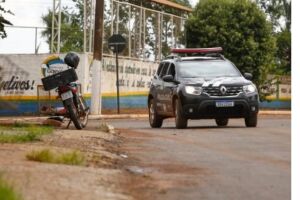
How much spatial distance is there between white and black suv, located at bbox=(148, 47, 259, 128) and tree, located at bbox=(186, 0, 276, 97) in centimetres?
2381

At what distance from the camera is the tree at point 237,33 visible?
44062mm

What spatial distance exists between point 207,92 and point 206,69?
129cm

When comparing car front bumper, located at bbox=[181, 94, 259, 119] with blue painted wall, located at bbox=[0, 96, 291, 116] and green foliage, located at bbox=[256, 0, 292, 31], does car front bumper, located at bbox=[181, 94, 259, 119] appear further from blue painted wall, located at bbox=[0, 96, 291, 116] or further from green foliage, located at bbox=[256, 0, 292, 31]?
green foliage, located at bbox=[256, 0, 292, 31]

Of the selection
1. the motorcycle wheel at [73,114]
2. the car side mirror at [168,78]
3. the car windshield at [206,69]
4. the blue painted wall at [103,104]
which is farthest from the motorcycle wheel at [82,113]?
the blue painted wall at [103,104]

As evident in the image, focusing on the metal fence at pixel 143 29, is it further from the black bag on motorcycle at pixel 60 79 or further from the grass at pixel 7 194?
the grass at pixel 7 194

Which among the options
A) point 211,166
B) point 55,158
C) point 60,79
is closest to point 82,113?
point 60,79

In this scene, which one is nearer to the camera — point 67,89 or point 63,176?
point 63,176

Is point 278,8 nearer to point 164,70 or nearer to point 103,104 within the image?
point 103,104

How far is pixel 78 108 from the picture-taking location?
17766 millimetres

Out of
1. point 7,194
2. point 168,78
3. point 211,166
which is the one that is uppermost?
point 168,78

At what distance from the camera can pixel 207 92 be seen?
1845 centimetres

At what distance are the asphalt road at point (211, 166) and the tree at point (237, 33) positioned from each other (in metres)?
28.4

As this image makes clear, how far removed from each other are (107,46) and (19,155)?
27389 mm

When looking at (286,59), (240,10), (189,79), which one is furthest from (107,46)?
(286,59)
